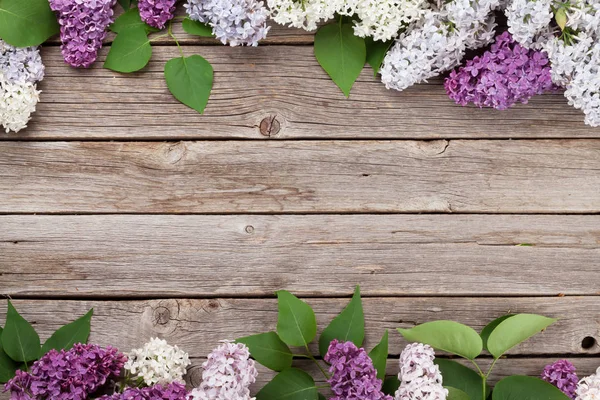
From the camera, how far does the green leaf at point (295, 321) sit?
1.20 m

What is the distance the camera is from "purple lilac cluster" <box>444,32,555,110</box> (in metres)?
1.14

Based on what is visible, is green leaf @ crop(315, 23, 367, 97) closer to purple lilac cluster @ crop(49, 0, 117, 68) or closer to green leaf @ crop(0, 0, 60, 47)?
purple lilac cluster @ crop(49, 0, 117, 68)

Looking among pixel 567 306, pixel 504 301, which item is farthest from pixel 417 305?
pixel 567 306

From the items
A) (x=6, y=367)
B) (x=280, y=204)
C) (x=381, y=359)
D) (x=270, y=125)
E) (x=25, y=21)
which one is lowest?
(x=6, y=367)

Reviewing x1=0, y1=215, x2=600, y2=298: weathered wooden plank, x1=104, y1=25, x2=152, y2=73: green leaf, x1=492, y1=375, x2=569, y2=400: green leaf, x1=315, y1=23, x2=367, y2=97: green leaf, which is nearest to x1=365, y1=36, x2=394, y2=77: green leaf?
x1=315, y1=23, x2=367, y2=97: green leaf

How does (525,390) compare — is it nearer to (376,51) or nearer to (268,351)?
(268,351)

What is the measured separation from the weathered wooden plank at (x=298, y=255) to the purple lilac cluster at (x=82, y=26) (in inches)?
12.0

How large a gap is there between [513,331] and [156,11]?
87 centimetres

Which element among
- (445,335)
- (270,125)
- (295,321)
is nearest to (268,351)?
(295,321)

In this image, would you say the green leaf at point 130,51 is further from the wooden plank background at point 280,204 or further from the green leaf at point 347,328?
the green leaf at point 347,328

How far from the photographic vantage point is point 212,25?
44.9 inches

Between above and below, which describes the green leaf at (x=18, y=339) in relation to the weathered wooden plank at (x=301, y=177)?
below

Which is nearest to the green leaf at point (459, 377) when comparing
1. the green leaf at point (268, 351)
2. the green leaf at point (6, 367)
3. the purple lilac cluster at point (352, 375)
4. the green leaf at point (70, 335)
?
the purple lilac cluster at point (352, 375)

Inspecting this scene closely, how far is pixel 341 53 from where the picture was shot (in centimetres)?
120
